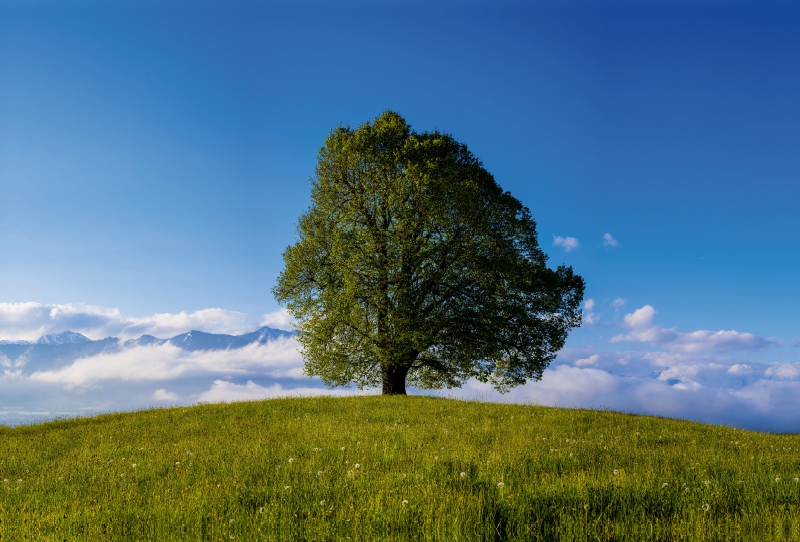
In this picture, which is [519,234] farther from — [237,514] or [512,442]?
[237,514]

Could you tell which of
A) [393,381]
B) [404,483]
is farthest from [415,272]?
[404,483]

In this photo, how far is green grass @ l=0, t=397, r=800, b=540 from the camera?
7.12 meters

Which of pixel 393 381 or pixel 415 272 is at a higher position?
pixel 415 272

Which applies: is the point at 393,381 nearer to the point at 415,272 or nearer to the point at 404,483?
the point at 415,272

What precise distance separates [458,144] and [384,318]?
32.1 ft

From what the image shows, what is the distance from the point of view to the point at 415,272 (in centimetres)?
2439

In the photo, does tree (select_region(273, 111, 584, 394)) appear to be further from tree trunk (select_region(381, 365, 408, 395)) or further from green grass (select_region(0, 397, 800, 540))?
green grass (select_region(0, 397, 800, 540))

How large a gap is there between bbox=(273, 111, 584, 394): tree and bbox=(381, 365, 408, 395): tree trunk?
54mm

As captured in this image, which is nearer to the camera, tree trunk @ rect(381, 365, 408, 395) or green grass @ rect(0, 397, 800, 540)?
green grass @ rect(0, 397, 800, 540)

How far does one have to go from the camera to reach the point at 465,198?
2409cm

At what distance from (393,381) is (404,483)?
1774 centimetres

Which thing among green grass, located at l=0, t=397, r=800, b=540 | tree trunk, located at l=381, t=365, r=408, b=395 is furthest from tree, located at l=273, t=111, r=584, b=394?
green grass, located at l=0, t=397, r=800, b=540

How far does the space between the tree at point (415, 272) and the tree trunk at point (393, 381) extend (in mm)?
54

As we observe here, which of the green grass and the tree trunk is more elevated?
the tree trunk
